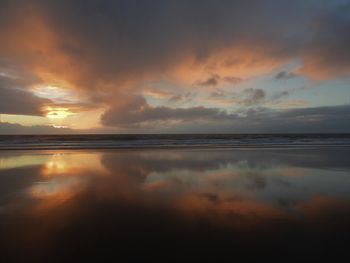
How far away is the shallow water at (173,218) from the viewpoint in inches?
159

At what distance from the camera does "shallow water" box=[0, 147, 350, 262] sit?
404 cm

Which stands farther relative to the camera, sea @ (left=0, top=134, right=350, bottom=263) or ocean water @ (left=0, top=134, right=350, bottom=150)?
ocean water @ (left=0, top=134, right=350, bottom=150)

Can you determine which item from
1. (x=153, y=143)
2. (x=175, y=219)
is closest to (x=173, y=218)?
(x=175, y=219)

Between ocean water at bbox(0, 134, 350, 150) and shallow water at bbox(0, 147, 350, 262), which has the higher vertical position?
ocean water at bbox(0, 134, 350, 150)

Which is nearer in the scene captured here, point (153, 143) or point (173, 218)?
point (173, 218)

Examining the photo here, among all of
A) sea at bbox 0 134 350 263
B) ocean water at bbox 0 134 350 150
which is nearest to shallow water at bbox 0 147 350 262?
sea at bbox 0 134 350 263

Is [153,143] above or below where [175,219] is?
above

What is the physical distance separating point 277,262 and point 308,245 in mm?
898

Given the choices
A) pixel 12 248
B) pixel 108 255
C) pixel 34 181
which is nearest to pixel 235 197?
pixel 108 255

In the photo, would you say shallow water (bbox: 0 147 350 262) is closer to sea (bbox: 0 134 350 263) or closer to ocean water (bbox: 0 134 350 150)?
sea (bbox: 0 134 350 263)

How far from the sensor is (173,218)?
18.0 feet

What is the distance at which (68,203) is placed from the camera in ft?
21.5

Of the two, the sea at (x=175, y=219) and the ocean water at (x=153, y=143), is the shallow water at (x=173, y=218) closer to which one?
the sea at (x=175, y=219)

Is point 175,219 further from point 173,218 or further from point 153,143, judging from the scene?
point 153,143
